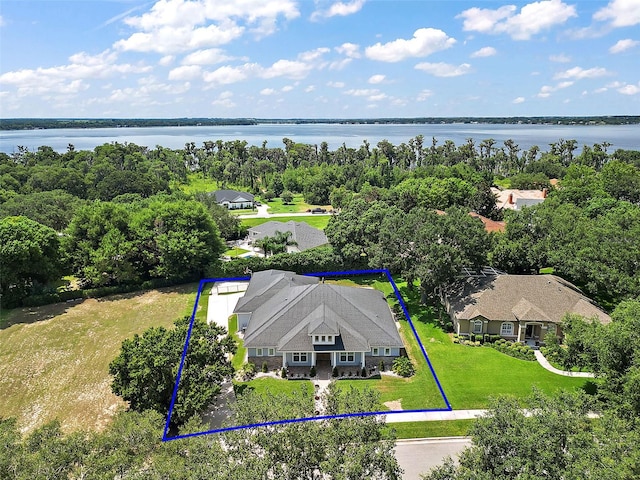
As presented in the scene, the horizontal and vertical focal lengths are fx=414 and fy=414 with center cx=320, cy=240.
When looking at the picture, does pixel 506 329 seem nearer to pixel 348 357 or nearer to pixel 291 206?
pixel 348 357

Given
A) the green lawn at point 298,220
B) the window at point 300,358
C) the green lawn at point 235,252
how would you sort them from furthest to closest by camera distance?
the green lawn at point 298,220
the green lawn at point 235,252
the window at point 300,358

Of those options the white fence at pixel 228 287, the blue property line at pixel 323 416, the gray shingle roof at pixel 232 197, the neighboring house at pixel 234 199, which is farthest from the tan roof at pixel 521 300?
the gray shingle roof at pixel 232 197

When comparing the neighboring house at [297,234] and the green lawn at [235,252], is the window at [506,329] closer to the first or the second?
the neighboring house at [297,234]

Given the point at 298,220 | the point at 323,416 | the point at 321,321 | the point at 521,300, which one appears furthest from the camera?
A: the point at 298,220

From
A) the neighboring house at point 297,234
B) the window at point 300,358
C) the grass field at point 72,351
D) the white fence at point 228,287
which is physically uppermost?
the neighboring house at point 297,234

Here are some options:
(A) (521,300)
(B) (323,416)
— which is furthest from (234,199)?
(B) (323,416)

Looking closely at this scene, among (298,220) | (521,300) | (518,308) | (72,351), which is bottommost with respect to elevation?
(72,351)

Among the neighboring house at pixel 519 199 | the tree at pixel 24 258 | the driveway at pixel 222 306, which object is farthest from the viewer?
the neighboring house at pixel 519 199
